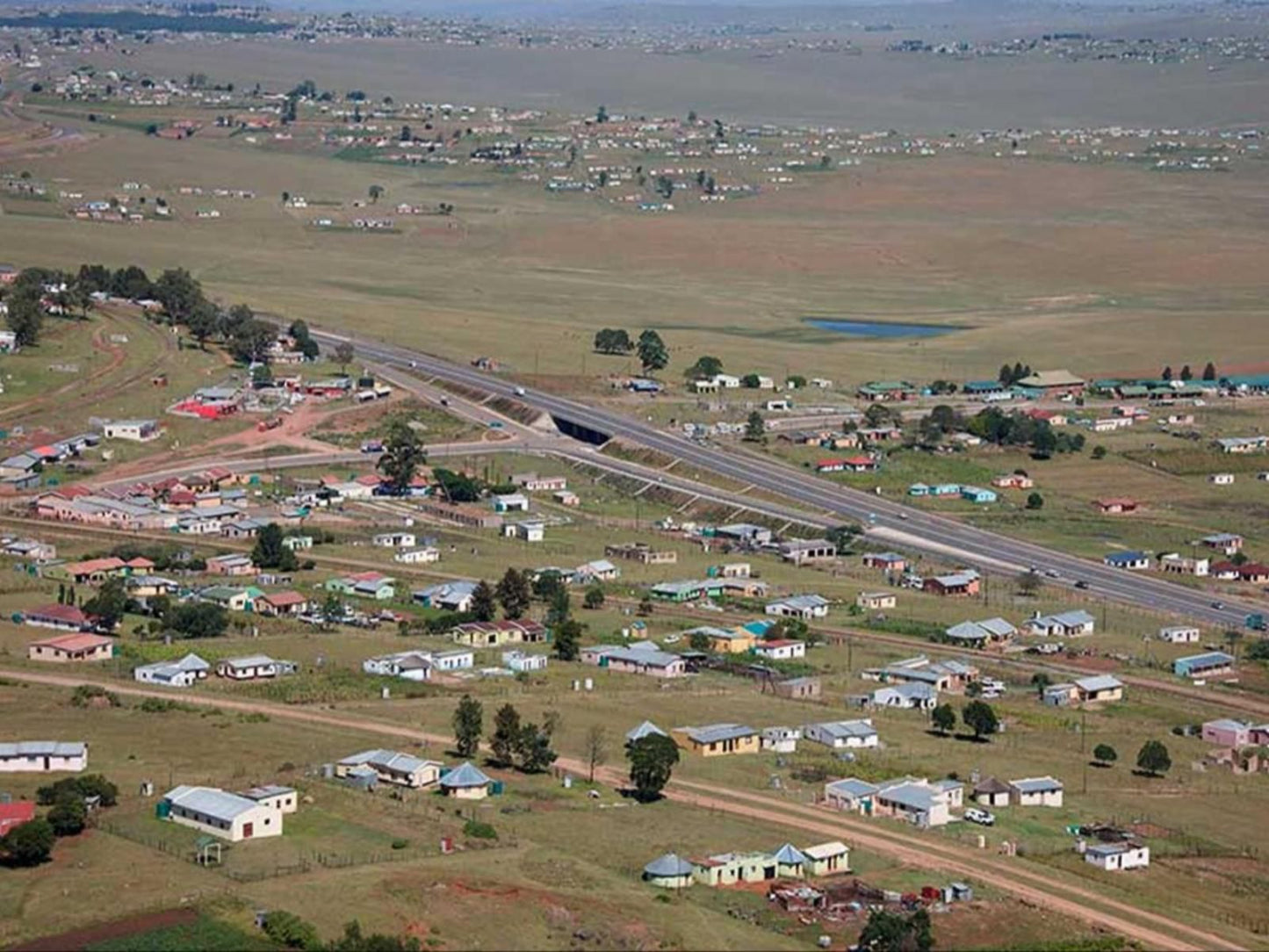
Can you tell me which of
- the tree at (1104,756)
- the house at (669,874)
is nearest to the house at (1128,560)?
the tree at (1104,756)

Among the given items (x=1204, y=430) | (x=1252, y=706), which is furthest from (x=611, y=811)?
(x=1204, y=430)

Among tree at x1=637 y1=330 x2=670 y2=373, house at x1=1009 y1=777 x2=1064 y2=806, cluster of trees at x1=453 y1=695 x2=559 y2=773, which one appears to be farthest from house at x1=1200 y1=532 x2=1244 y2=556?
cluster of trees at x1=453 y1=695 x2=559 y2=773

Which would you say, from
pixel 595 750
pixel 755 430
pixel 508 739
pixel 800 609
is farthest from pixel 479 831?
pixel 755 430

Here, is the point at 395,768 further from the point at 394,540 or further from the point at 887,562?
the point at 887,562

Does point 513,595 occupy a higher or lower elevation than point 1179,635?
higher

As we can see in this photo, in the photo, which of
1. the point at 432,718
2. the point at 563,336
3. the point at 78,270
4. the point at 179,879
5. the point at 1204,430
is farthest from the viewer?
the point at 78,270

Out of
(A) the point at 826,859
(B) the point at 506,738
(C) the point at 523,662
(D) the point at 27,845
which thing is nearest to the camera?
(D) the point at 27,845

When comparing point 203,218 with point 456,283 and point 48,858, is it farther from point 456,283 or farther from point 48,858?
point 48,858
